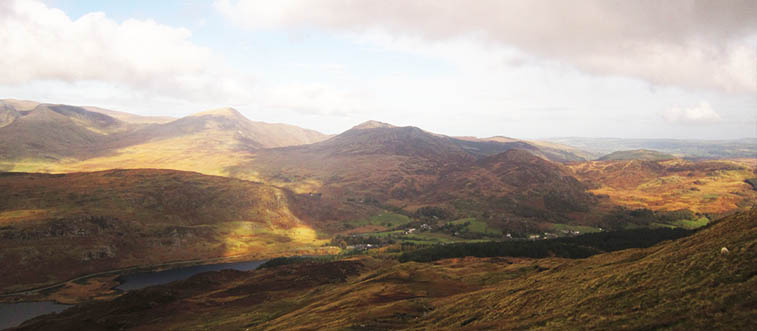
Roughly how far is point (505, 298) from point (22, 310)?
598 feet

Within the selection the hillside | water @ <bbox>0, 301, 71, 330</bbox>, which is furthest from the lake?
the hillside

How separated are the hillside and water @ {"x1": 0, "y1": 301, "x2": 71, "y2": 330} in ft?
116

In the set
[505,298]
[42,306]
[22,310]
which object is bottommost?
[42,306]

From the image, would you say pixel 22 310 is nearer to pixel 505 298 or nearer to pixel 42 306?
pixel 42 306

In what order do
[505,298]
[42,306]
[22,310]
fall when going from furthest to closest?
[42,306], [22,310], [505,298]

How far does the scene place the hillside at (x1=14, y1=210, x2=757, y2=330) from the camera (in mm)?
30656

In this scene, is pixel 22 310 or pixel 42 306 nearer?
pixel 22 310

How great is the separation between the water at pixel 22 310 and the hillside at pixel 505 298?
35.2m

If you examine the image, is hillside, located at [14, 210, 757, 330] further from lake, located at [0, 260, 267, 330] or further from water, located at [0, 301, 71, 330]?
lake, located at [0, 260, 267, 330]

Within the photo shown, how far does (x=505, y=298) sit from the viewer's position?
56438mm

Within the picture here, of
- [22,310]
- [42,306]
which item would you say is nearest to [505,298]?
[42,306]

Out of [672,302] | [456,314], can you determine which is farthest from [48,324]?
[672,302]

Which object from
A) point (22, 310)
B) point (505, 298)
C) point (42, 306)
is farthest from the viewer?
point (42, 306)

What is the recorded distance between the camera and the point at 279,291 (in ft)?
437
